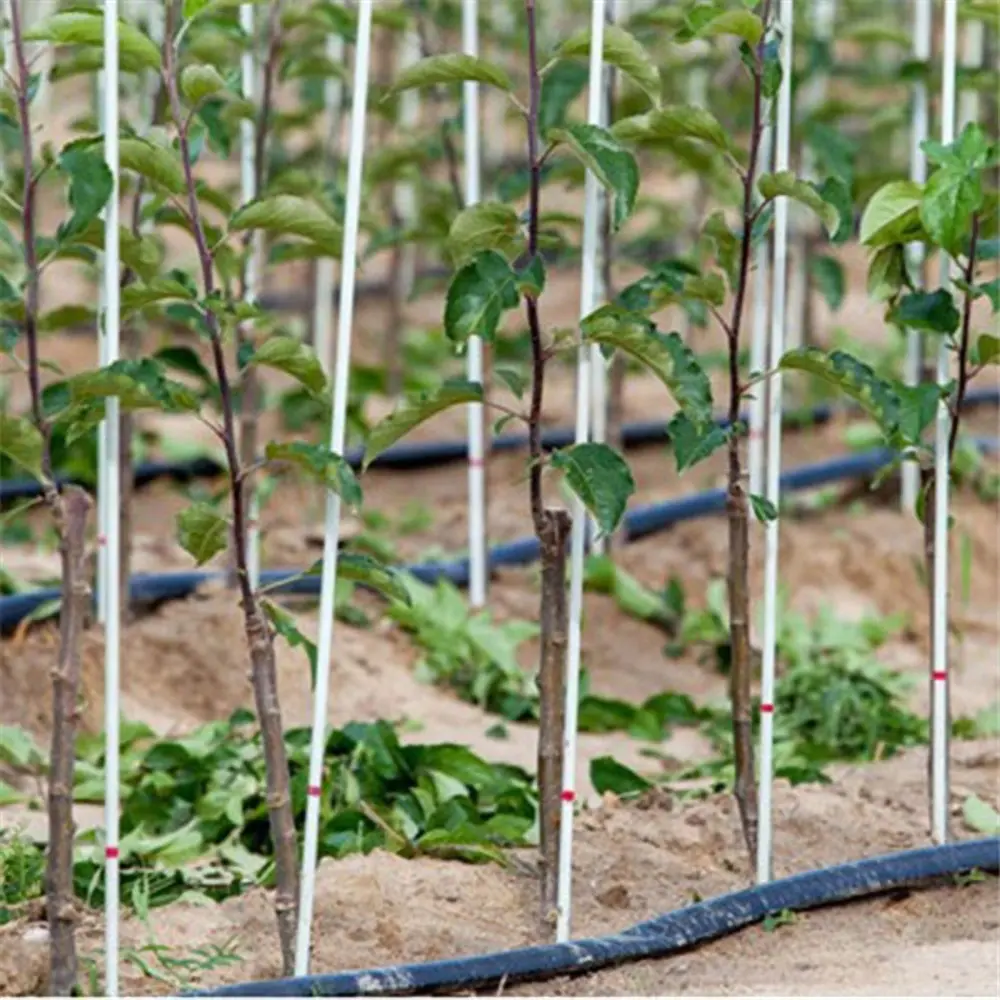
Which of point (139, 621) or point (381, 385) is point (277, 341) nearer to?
point (139, 621)

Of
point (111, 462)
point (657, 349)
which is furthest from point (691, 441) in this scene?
point (111, 462)

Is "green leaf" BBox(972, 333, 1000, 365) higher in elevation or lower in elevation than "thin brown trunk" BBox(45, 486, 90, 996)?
higher

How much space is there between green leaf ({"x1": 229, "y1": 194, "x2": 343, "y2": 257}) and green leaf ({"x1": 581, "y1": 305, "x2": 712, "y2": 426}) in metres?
0.46

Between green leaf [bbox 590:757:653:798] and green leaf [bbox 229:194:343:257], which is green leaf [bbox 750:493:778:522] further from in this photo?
green leaf [bbox 590:757:653:798]

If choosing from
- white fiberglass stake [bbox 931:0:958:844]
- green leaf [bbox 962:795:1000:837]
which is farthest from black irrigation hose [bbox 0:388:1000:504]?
white fiberglass stake [bbox 931:0:958:844]

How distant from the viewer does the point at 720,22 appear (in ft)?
12.9

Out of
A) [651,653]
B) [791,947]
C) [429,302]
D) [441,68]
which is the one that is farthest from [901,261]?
[429,302]

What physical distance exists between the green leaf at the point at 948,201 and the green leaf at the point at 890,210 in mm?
92

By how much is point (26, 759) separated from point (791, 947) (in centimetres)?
158

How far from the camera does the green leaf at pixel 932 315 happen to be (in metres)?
4.27

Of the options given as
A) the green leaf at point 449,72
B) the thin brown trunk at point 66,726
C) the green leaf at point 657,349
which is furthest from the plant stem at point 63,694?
the green leaf at point 657,349

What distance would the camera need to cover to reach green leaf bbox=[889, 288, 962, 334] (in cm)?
427

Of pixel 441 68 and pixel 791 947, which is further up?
pixel 441 68

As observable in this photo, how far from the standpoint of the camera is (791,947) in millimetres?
4074
